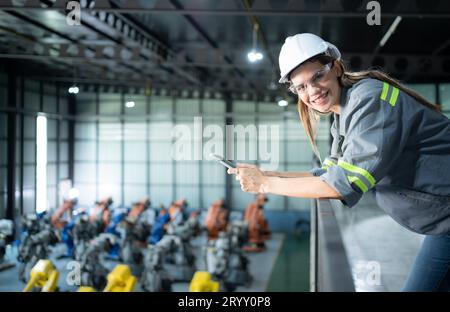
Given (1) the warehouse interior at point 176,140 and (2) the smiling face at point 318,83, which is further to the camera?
(1) the warehouse interior at point 176,140

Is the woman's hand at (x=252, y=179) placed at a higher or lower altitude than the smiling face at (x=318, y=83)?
lower

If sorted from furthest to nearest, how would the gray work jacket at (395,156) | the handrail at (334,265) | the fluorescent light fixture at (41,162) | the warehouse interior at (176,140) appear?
1. the fluorescent light fixture at (41,162)
2. the warehouse interior at (176,140)
3. the gray work jacket at (395,156)
4. the handrail at (334,265)

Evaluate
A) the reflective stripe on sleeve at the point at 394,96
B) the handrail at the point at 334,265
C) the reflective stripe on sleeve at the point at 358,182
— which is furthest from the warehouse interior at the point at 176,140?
the reflective stripe on sleeve at the point at 394,96

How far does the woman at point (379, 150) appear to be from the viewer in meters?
1.57

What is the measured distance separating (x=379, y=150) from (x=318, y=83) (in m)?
0.41

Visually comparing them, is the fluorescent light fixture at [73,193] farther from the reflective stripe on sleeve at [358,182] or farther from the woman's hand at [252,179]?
the reflective stripe on sleeve at [358,182]

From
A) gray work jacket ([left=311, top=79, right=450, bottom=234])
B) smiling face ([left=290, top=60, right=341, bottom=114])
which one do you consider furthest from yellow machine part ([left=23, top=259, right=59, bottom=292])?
gray work jacket ([left=311, top=79, right=450, bottom=234])

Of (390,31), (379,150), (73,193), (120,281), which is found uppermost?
(390,31)

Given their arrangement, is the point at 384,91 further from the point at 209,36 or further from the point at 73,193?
the point at 73,193

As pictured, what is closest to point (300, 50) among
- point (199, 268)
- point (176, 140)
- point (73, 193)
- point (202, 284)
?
point (202, 284)

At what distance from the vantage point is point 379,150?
1537 millimetres

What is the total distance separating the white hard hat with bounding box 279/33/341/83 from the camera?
179 cm

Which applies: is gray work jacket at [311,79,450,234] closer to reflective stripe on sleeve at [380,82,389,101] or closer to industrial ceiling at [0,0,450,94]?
reflective stripe on sleeve at [380,82,389,101]
